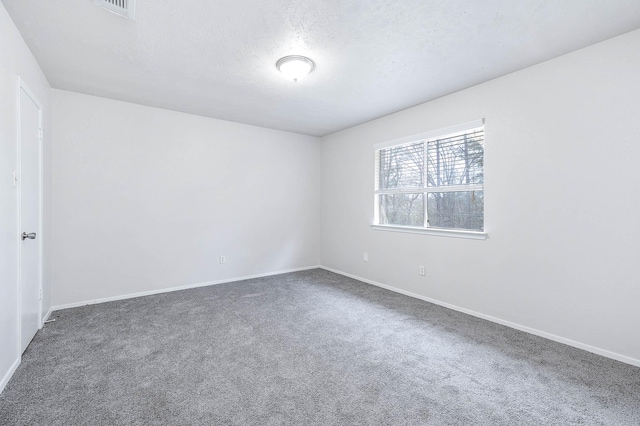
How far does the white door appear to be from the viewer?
2309 mm

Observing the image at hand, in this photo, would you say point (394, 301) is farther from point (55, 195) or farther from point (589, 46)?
point (55, 195)

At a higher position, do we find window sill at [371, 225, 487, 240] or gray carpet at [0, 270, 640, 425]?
window sill at [371, 225, 487, 240]

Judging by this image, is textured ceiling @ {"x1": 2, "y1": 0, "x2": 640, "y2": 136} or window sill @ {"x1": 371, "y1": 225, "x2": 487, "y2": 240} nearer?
textured ceiling @ {"x1": 2, "y1": 0, "x2": 640, "y2": 136}

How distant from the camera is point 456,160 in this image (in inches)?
137

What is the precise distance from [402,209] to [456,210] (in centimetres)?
81

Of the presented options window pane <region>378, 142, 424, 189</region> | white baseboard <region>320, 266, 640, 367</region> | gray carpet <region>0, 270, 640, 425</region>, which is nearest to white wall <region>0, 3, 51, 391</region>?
gray carpet <region>0, 270, 640, 425</region>

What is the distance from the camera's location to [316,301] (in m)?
3.68

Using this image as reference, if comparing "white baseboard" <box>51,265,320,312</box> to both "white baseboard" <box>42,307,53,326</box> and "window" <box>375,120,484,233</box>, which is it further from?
"window" <box>375,120,484,233</box>

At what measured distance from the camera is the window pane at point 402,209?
391cm

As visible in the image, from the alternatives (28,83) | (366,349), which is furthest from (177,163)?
(366,349)

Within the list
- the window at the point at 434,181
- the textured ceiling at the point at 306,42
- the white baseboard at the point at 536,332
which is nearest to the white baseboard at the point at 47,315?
the textured ceiling at the point at 306,42

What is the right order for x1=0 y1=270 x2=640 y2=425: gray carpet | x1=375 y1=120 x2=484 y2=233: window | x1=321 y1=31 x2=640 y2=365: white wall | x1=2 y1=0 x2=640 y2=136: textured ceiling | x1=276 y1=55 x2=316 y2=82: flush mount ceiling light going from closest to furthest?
x1=0 y1=270 x2=640 y2=425: gray carpet → x1=2 y1=0 x2=640 y2=136: textured ceiling → x1=321 y1=31 x2=640 y2=365: white wall → x1=276 y1=55 x2=316 y2=82: flush mount ceiling light → x1=375 y1=120 x2=484 y2=233: window

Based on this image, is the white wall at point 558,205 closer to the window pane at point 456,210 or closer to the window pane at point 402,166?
the window pane at point 456,210

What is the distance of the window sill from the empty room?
3 centimetres
